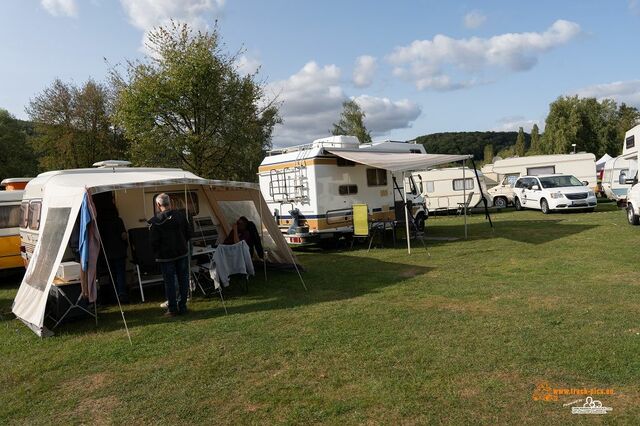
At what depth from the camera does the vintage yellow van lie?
34.4ft

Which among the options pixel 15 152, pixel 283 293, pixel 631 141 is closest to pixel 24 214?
pixel 283 293

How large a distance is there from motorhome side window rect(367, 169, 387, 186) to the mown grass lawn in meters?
5.27

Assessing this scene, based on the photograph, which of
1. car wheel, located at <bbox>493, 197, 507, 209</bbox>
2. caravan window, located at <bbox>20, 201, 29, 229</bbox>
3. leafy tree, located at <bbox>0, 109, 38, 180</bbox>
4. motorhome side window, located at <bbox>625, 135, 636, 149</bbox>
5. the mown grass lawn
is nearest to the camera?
the mown grass lawn

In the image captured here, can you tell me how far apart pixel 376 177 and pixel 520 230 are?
463 cm

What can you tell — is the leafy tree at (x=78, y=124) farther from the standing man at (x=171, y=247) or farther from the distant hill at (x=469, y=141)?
the distant hill at (x=469, y=141)

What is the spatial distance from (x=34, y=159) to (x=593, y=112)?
1843 inches

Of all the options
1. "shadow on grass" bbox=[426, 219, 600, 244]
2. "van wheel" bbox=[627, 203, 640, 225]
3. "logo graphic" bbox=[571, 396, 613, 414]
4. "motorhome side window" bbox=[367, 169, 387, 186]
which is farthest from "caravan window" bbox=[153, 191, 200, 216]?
"van wheel" bbox=[627, 203, 640, 225]

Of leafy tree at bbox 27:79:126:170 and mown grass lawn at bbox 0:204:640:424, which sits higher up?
leafy tree at bbox 27:79:126:170

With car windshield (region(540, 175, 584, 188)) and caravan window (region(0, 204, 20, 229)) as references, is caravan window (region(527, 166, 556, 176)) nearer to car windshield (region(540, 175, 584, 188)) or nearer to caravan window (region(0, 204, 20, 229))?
car windshield (region(540, 175, 584, 188))

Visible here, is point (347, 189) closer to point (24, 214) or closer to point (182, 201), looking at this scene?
point (182, 201)

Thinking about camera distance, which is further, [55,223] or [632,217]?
[632,217]

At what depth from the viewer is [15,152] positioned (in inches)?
1433

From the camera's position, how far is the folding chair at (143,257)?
8.23 meters

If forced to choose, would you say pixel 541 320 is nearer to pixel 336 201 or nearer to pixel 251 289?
pixel 251 289
